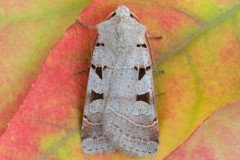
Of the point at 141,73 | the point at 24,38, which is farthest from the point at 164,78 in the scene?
the point at 24,38

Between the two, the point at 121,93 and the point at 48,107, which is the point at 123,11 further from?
the point at 48,107

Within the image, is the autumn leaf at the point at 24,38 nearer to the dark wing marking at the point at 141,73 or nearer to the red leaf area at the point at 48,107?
the red leaf area at the point at 48,107

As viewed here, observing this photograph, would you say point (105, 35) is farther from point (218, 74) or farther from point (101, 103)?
point (218, 74)

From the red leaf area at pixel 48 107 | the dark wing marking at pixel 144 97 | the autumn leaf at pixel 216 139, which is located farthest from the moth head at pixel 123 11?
the autumn leaf at pixel 216 139

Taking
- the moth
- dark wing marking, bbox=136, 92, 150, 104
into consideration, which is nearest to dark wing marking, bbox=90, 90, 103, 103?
the moth

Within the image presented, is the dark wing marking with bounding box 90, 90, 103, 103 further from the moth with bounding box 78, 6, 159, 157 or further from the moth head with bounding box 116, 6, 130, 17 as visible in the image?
the moth head with bounding box 116, 6, 130, 17

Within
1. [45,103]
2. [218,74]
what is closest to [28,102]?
[45,103]
